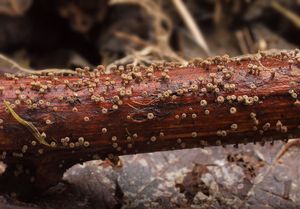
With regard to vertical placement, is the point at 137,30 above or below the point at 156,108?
above

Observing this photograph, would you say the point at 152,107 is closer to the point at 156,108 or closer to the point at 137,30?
the point at 156,108

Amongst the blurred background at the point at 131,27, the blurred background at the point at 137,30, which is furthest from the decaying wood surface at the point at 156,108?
the blurred background at the point at 131,27

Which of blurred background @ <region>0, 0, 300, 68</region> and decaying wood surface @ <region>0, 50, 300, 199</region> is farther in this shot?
blurred background @ <region>0, 0, 300, 68</region>

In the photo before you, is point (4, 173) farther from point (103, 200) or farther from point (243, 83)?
point (243, 83)

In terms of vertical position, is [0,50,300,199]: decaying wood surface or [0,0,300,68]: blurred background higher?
[0,0,300,68]: blurred background

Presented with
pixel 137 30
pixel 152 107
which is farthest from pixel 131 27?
pixel 152 107

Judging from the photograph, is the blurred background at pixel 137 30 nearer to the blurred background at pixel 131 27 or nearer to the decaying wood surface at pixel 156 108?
the blurred background at pixel 131 27

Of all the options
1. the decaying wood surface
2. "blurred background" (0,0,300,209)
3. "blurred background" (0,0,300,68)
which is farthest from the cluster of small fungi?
"blurred background" (0,0,300,68)

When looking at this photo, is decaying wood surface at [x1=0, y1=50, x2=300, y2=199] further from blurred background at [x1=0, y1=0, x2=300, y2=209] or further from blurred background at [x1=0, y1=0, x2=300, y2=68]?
blurred background at [x1=0, y1=0, x2=300, y2=68]

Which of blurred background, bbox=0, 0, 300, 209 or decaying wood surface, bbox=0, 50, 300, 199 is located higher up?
blurred background, bbox=0, 0, 300, 209
